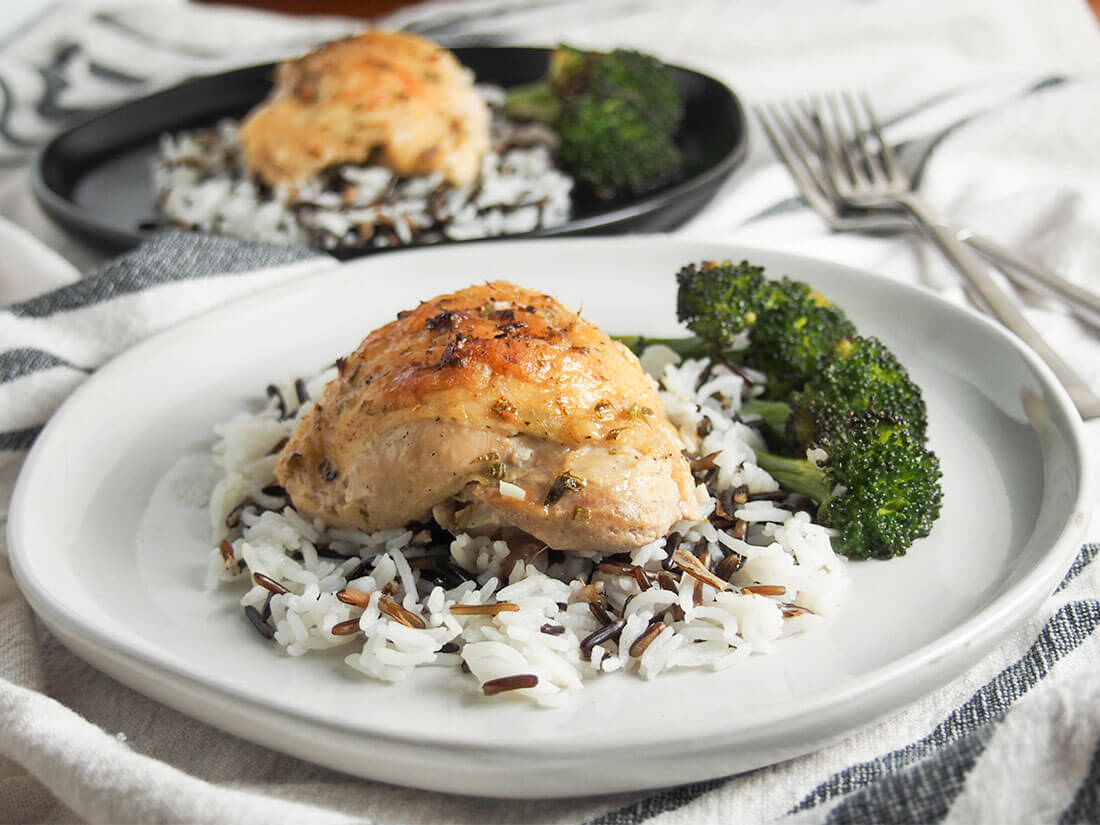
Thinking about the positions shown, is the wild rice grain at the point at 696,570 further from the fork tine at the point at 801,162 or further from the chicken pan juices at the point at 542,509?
the fork tine at the point at 801,162

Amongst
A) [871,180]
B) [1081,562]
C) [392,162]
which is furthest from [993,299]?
[392,162]

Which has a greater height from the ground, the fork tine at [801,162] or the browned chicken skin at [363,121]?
the browned chicken skin at [363,121]

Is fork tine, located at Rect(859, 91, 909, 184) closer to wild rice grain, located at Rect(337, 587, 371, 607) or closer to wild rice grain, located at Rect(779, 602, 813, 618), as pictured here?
wild rice grain, located at Rect(779, 602, 813, 618)

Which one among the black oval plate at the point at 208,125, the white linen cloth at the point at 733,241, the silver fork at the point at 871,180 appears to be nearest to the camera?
the white linen cloth at the point at 733,241

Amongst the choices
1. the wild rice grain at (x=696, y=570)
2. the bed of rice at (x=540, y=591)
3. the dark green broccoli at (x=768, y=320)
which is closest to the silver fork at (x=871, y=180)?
the dark green broccoli at (x=768, y=320)

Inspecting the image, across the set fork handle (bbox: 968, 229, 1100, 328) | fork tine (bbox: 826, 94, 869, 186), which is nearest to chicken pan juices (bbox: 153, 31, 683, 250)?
fork tine (bbox: 826, 94, 869, 186)

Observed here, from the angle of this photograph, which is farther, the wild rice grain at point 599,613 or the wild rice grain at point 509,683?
the wild rice grain at point 599,613

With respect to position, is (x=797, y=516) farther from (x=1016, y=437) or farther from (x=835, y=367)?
(x=1016, y=437)
